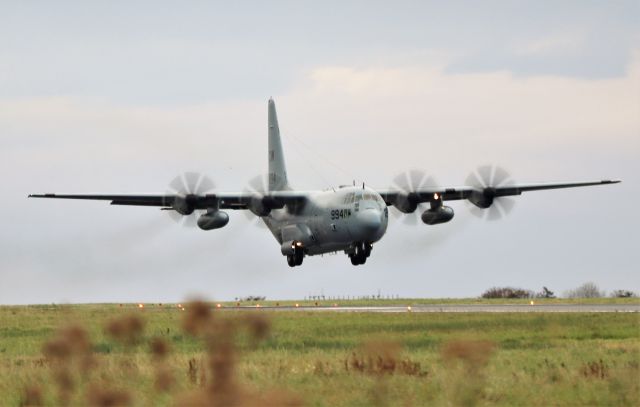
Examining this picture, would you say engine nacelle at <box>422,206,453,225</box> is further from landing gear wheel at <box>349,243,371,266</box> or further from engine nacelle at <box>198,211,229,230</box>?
engine nacelle at <box>198,211,229,230</box>

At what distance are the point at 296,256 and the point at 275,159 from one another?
15943 mm

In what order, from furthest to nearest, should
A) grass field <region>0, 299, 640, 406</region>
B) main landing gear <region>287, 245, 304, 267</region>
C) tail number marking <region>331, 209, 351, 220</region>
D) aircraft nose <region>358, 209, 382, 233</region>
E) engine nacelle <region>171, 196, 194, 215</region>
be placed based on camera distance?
1. main landing gear <region>287, 245, 304, 267</region>
2. engine nacelle <region>171, 196, 194, 215</region>
3. tail number marking <region>331, 209, 351, 220</region>
4. aircraft nose <region>358, 209, 382, 233</region>
5. grass field <region>0, 299, 640, 406</region>

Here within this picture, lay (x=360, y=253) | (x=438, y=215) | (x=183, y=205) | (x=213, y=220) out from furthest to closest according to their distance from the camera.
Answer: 1. (x=438, y=215)
2. (x=360, y=253)
3. (x=183, y=205)
4. (x=213, y=220)

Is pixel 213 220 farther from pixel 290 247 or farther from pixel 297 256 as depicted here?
pixel 297 256

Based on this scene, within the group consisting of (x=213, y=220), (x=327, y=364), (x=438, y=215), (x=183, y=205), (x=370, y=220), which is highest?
(x=183, y=205)

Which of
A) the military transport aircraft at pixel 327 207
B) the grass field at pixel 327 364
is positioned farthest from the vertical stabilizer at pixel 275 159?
the grass field at pixel 327 364

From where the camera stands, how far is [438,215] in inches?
2498

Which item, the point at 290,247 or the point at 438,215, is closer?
the point at 438,215

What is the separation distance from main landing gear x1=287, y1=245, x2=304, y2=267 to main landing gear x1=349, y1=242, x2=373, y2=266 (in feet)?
11.4

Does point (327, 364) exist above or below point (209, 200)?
below

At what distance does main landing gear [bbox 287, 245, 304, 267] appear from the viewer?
6475 cm

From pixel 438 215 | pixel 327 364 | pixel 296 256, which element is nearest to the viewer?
pixel 327 364

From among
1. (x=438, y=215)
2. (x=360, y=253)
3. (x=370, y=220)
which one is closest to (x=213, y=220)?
(x=360, y=253)

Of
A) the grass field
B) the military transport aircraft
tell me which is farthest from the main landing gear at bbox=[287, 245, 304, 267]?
the grass field
